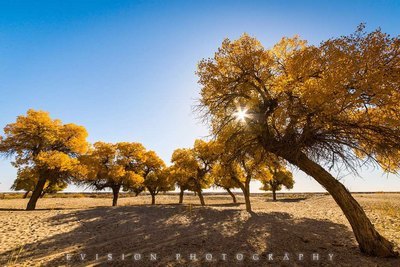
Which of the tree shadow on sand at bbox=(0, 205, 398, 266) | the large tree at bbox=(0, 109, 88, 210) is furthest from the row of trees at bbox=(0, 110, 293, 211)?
the tree shadow on sand at bbox=(0, 205, 398, 266)

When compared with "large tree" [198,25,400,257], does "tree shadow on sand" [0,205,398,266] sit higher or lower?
lower

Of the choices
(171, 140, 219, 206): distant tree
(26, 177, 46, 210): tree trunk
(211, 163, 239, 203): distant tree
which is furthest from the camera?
(171, 140, 219, 206): distant tree

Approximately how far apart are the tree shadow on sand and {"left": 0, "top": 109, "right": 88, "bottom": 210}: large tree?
8062 millimetres

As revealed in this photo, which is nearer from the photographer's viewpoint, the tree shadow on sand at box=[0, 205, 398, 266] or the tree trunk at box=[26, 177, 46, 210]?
the tree shadow on sand at box=[0, 205, 398, 266]

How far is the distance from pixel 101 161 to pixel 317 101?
31.1 metres

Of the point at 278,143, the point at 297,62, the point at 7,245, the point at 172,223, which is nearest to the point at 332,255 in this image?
the point at 278,143

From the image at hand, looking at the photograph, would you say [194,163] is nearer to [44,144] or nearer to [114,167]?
[114,167]

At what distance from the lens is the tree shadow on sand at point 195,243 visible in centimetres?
856

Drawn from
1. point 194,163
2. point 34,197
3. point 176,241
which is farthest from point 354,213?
point 34,197

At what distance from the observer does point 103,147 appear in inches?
1334

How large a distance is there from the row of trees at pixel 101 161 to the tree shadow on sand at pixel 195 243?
3.60 m

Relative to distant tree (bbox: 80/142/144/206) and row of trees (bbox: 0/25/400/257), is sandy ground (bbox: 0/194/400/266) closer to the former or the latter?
row of trees (bbox: 0/25/400/257)

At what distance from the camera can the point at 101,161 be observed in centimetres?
3381

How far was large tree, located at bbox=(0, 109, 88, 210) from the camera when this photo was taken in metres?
22.4
